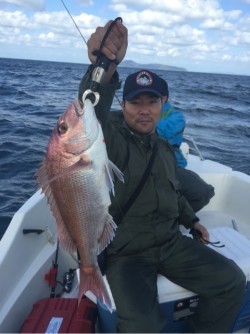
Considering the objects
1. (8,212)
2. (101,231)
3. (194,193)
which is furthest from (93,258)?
(8,212)

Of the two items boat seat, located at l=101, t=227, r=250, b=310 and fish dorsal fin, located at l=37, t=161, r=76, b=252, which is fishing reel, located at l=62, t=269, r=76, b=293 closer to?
boat seat, located at l=101, t=227, r=250, b=310

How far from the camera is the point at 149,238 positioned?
298cm

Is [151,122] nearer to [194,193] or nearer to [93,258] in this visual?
[93,258]

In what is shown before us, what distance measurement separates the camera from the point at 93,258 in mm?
2471

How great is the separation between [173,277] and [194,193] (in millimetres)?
1791

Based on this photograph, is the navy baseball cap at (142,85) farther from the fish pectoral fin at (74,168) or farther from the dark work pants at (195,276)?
the dark work pants at (195,276)

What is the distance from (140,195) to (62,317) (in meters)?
1.18

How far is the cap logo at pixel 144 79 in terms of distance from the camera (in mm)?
3124

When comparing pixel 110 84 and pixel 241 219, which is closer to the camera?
pixel 110 84

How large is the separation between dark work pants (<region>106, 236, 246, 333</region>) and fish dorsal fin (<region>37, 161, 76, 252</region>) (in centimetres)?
58

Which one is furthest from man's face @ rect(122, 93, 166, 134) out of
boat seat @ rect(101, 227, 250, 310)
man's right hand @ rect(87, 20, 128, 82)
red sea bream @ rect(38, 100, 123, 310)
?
boat seat @ rect(101, 227, 250, 310)

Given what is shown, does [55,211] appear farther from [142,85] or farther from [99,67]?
[142,85]

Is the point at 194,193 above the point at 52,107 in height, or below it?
above

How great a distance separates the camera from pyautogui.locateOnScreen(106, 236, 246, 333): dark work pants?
2832 mm
